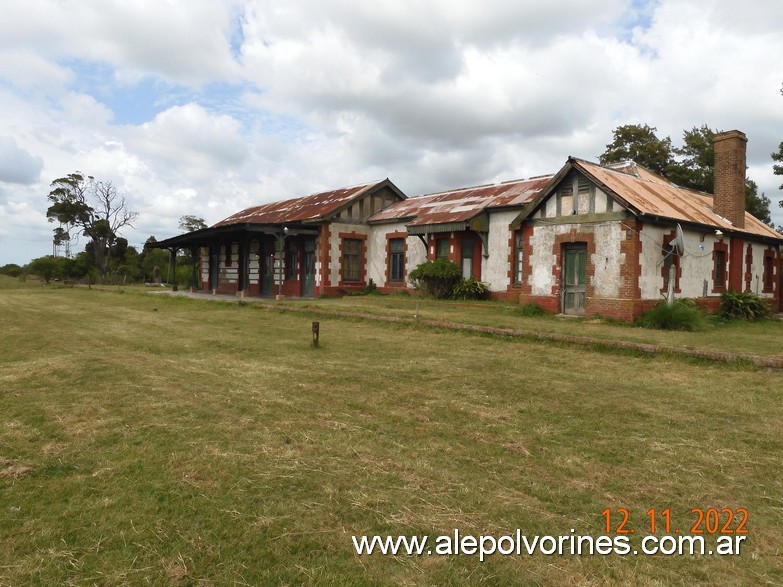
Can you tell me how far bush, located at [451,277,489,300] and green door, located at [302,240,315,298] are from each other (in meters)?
7.59

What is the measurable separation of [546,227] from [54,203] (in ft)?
179

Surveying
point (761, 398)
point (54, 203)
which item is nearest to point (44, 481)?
point (761, 398)

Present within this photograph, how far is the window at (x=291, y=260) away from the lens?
25.3 metres

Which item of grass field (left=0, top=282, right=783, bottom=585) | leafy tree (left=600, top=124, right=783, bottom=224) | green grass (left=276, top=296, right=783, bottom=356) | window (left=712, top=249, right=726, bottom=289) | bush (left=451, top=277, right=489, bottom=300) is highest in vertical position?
leafy tree (left=600, top=124, right=783, bottom=224)

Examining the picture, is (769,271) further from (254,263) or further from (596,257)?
(254,263)

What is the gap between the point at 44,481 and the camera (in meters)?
3.46

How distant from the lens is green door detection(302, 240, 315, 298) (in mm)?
24359

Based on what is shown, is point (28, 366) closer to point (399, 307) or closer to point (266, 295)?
point (399, 307)

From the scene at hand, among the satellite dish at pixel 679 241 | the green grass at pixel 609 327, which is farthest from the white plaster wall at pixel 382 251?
the satellite dish at pixel 679 241

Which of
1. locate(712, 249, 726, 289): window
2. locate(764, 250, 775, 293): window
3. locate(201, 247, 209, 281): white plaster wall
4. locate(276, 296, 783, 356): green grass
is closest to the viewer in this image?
locate(276, 296, 783, 356): green grass

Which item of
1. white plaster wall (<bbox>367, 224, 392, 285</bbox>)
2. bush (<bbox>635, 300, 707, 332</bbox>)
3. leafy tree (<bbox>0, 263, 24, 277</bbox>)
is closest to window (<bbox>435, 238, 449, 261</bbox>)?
white plaster wall (<bbox>367, 224, 392, 285</bbox>)

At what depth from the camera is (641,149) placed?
35406 mm

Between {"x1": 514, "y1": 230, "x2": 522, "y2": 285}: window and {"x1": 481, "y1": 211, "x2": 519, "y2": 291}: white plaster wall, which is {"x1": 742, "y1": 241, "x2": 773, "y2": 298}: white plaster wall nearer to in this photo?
{"x1": 514, "y1": 230, "x2": 522, "y2": 285}: window

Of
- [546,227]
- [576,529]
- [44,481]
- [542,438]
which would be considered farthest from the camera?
[546,227]
